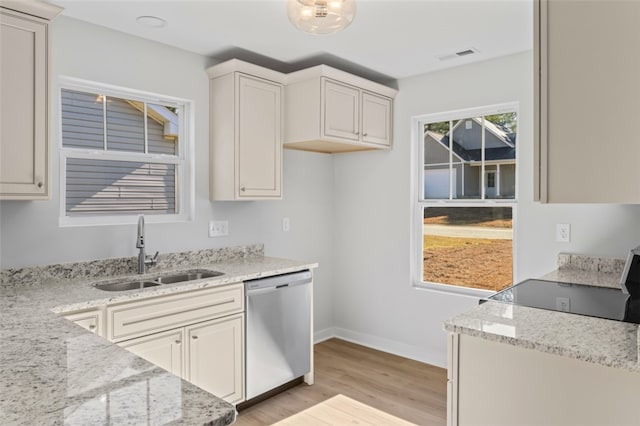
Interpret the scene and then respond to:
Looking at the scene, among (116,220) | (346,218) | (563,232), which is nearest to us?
(116,220)

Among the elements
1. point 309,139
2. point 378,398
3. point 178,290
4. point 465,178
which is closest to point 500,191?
point 465,178

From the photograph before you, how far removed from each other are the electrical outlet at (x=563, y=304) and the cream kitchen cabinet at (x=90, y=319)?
205 cm

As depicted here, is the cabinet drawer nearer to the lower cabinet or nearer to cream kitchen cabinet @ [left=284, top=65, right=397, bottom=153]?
the lower cabinet

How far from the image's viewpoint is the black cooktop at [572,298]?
169 cm

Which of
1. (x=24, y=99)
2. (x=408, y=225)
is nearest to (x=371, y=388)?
(x=408, y=225)

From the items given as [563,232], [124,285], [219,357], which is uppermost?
[563,232]

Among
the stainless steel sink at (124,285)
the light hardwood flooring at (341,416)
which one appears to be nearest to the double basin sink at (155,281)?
the stainless steel sink at (124,285)

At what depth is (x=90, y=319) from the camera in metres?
2.07

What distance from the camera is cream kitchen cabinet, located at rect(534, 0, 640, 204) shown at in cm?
118

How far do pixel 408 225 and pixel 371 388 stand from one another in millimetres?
1375

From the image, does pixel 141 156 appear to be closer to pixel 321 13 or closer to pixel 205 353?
pixel 205 353

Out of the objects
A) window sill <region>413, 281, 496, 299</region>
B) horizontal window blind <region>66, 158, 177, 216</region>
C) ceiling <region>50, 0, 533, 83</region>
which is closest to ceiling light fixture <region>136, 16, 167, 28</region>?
ceiling <region>50, 0, 533, 83</region>

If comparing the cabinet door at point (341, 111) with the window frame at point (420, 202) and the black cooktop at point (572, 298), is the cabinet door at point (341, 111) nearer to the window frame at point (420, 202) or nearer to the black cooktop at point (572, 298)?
the window frame at point (420, 202)

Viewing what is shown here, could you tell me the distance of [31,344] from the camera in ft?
4.35
